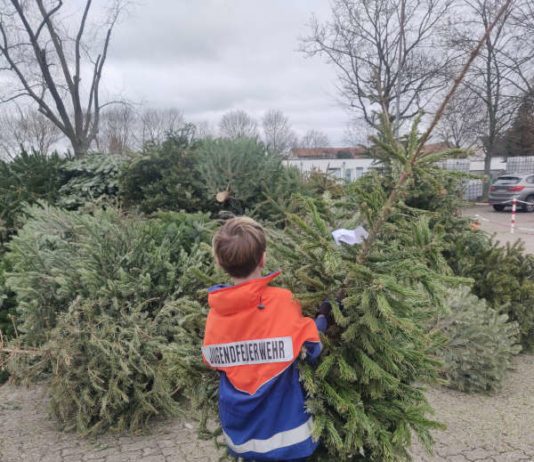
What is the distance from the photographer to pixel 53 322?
3.87 meters

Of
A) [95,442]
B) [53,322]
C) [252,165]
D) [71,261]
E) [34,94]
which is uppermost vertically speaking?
[34,94]

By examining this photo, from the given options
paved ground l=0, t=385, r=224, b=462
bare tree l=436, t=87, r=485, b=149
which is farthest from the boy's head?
bare tree l=436, t=87, r=485, b=149

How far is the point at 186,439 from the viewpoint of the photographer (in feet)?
11.4

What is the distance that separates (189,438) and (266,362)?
1.90m

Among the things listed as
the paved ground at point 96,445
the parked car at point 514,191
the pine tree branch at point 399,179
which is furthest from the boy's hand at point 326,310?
the parked car at point 514,191

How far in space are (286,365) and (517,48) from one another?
25.4 m

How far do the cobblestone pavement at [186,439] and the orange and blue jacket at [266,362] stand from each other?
1.45 meters

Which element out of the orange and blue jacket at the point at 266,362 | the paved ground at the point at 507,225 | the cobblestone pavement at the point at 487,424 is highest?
the orange and blue jacket at the point at 266,362

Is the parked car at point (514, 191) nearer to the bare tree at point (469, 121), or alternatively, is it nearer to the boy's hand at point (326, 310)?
the bare tree at point (469, 121)

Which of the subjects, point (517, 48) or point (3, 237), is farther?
point (517, 48)

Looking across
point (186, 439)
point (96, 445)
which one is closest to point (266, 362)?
point (186, 439)

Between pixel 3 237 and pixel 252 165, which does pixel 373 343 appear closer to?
pixel 252 165

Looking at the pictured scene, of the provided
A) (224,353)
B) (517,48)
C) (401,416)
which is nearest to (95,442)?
(224,353)

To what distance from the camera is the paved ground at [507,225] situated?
46.7 feet
